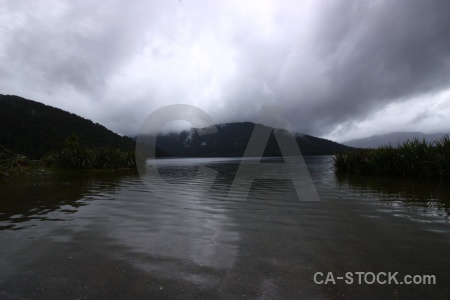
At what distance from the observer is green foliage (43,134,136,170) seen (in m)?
26.9

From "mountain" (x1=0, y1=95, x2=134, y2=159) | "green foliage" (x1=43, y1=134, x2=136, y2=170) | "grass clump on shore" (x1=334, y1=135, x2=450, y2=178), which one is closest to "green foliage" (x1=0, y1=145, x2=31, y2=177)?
"green foliage" (x1=43, y1=134, x2=136, y2=170)

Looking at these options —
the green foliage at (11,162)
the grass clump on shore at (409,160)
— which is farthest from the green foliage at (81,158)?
the grass clump on shore at (409,160)

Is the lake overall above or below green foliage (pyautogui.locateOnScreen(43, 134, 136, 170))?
below

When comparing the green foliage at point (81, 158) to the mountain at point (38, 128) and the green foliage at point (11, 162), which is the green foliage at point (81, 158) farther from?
the mountain at point (38, 128)

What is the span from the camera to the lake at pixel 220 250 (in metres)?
3.40

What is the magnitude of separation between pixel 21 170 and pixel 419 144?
107 ft

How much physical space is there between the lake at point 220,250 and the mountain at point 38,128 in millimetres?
49236

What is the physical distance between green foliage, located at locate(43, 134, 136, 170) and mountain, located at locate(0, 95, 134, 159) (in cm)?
2318

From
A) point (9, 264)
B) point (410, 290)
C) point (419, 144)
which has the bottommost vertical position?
point (9, 264)

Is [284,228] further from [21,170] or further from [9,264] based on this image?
[21,170]

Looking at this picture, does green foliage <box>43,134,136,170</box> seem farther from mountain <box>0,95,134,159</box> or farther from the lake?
mountain <box>0,95,134,159</box>

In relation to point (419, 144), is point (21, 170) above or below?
below

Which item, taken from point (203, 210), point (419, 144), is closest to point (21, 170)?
point (203, 210)

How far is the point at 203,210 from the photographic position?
8.73m
